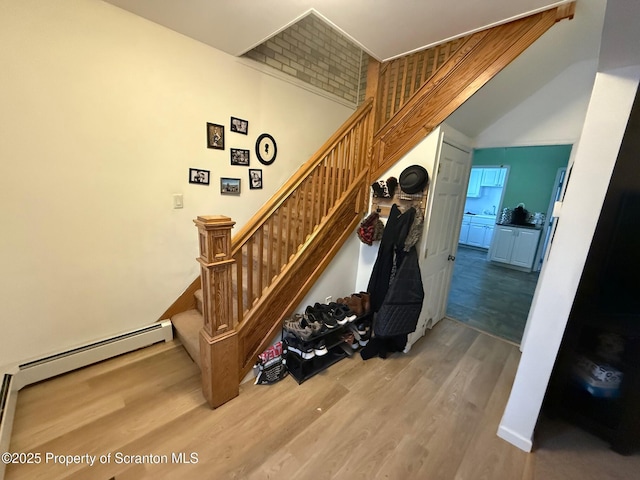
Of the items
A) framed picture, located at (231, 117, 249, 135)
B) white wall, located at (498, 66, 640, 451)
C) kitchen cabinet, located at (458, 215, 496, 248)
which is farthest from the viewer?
kitchen cabinet, located at (458, 215, 496, 248)

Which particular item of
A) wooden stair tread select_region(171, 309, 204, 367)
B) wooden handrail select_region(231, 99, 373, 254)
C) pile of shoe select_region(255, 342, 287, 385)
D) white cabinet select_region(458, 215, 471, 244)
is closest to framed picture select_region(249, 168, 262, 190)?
wooden handrail select_region(231, 99, 373, 254)

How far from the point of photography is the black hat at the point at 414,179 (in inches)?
85.0

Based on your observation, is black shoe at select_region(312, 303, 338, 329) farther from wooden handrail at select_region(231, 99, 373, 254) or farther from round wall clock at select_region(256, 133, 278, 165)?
round wall clock at select_region(256, 133, 278, 165)

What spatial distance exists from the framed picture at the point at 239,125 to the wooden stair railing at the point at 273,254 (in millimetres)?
1022

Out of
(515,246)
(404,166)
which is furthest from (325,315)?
(515,246)

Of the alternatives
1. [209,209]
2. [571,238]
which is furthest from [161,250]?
[571,238]

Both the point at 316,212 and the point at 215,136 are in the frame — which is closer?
the point at 316,212

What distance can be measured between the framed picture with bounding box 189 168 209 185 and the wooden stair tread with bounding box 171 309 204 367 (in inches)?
52.2

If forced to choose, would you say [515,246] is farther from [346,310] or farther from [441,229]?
[346,310]

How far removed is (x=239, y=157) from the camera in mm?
2607

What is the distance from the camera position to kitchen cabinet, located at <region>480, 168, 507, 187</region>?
643cm

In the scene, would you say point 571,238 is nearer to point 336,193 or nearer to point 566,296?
point 566,296

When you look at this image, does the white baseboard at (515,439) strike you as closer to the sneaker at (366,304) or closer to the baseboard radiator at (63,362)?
the sneaker at (366,304)

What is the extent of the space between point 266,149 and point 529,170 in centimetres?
608
